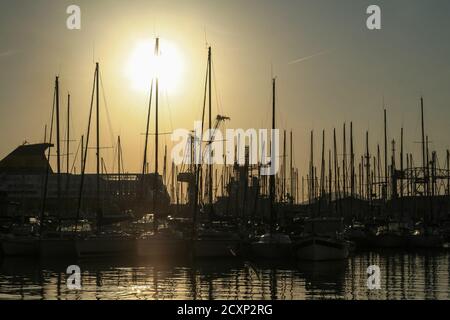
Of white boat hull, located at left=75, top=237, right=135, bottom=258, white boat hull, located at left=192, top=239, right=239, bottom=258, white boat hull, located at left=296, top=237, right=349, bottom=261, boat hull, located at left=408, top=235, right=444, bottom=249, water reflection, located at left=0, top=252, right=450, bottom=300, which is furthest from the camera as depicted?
boat hull, located at left=408, top=235, right=444, bottom=249

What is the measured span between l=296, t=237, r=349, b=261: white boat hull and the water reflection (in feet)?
3.24

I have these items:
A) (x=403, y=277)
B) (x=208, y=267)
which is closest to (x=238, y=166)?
(x=208, y=267)

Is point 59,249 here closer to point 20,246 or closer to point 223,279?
point 20,246

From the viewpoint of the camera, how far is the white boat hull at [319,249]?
4978cm

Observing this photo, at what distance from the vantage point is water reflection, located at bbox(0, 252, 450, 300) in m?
30.9

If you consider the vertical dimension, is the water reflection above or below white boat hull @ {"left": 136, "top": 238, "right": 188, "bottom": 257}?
below

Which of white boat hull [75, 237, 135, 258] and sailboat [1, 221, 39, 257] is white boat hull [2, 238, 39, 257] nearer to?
sailboat [1, 221, 39, 257]

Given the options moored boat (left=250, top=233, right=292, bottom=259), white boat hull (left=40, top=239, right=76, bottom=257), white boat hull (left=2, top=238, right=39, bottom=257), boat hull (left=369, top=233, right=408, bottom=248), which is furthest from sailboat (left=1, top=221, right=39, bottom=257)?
boat hull (left=369, top=233, right=408, bottom=248)

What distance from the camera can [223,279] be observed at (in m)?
37.6

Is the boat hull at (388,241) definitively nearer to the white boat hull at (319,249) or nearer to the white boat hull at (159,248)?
the white boat hull at (319,249)

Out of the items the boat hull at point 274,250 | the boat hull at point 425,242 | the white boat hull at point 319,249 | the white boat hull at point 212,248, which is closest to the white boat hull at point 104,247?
the white boat hull at point 212,248

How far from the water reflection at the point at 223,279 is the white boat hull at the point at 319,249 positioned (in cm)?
99

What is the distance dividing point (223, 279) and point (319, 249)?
46.1 ft

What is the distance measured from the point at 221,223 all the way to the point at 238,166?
85.8 ft
